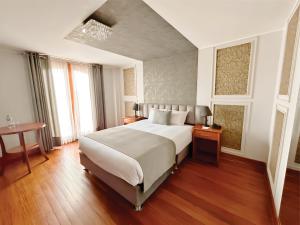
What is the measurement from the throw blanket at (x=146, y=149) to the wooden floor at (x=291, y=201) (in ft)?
4.70

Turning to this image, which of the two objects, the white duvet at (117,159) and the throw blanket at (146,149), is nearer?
the white duvet at (117,159)

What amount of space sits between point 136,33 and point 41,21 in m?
1.32

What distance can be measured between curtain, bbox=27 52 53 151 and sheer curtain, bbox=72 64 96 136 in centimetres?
81

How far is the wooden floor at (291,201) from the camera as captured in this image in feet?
4.93

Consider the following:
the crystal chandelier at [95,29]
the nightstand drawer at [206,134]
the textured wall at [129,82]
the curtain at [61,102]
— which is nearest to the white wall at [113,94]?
the textured wall at [129,82]

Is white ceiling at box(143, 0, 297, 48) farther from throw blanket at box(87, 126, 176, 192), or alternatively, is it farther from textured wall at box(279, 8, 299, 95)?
throw blanket at box(87, 126, 176, 192)

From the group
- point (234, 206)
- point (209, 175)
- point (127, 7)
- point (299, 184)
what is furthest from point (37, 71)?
point (299, 184)

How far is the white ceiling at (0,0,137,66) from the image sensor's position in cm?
146

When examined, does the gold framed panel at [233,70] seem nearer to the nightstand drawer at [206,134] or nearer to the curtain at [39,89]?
the nightstand drawer at [206,134]

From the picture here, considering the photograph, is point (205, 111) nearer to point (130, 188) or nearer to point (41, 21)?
point (130, 188)

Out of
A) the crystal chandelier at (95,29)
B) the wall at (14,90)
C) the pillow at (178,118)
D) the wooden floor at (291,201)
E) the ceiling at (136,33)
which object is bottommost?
the wooden floor at (291,201)

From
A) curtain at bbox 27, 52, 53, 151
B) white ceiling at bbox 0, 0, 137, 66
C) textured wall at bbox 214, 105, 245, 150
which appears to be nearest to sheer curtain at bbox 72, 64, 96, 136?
curtain at bbox 27, 52, 53, 151

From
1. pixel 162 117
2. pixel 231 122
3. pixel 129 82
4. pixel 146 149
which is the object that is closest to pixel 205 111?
pixel 231 122

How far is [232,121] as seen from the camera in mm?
2762
